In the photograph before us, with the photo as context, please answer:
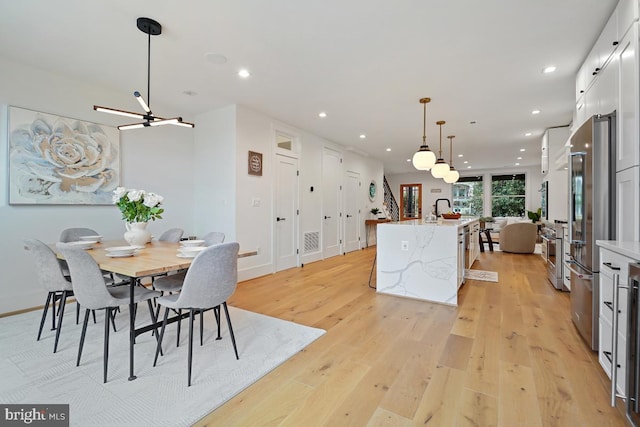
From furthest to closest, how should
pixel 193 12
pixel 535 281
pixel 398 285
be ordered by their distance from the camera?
1. pixel 535 281
2. pixel 398 285
3. pixel 193 12

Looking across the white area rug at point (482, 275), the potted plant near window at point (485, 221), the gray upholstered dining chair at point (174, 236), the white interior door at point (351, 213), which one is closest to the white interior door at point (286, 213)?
the gray upholstered dining chair at point (174, 236)

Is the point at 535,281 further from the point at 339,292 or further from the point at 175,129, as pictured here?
the point at 175,129

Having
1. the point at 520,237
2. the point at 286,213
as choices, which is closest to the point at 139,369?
the point at 286,213

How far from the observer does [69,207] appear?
3623 millimetres

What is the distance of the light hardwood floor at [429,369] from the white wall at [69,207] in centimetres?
218

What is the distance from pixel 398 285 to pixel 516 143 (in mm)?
5706

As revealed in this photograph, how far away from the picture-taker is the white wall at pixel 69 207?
3.18 m

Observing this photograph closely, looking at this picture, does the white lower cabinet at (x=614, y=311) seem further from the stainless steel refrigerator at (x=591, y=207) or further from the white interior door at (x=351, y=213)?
the white interior door at (x=351, y=213)

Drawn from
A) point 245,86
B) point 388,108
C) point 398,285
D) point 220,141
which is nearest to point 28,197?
point 220,141

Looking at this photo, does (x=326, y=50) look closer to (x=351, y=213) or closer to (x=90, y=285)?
(x=90, y=285)

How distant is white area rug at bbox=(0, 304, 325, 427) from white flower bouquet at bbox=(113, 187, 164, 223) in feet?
3.51

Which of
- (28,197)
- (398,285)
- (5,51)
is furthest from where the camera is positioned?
(398,285)

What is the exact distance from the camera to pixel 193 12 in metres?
2.35

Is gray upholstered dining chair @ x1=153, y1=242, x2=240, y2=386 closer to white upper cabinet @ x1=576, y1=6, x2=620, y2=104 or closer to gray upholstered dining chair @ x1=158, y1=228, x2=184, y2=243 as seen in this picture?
gray upholstered dining chair @ x1=158, y1=228, x2=184, y2=243
